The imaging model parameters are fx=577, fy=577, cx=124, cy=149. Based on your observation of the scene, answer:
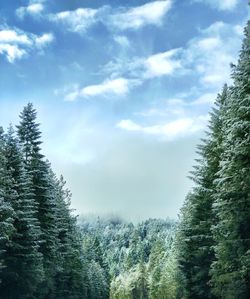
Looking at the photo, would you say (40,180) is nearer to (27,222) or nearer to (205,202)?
(27,222)

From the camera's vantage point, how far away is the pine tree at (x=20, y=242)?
3766cm

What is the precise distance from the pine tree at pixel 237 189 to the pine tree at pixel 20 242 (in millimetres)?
14281

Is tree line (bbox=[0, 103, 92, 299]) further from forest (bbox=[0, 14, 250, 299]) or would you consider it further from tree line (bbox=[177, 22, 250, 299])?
tree line (bbox=[177, 22, 250, 299])

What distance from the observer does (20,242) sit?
38281mm

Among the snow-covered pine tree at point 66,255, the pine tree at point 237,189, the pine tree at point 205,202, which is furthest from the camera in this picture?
the snow-covered pine tree at point 66,255

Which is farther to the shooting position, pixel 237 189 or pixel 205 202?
pixel 205 202

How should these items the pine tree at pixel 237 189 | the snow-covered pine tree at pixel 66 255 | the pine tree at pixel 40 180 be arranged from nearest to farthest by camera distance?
the pine tree at pixel 237 189, the pine tree at pixel 40 180, the snow-covered pine tree at pixel 66 255

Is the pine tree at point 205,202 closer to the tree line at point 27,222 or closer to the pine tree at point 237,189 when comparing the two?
the pine tree at point 237,189

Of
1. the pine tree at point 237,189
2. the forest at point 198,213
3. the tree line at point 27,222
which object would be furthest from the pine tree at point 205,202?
the tree line at point 27,222

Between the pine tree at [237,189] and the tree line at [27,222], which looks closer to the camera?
the pine tree at [237,189]

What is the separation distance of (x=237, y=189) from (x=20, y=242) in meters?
18.2

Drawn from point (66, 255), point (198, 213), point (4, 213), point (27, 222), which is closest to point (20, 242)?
point (27, 222)

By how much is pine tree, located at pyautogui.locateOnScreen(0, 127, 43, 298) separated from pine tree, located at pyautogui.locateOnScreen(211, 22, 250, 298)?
46.9 feet

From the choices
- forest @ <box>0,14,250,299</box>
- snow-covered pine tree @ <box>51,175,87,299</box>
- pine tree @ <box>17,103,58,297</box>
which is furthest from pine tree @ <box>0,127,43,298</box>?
snow-covered pine tree @ <box>51,175,87,299</box>
